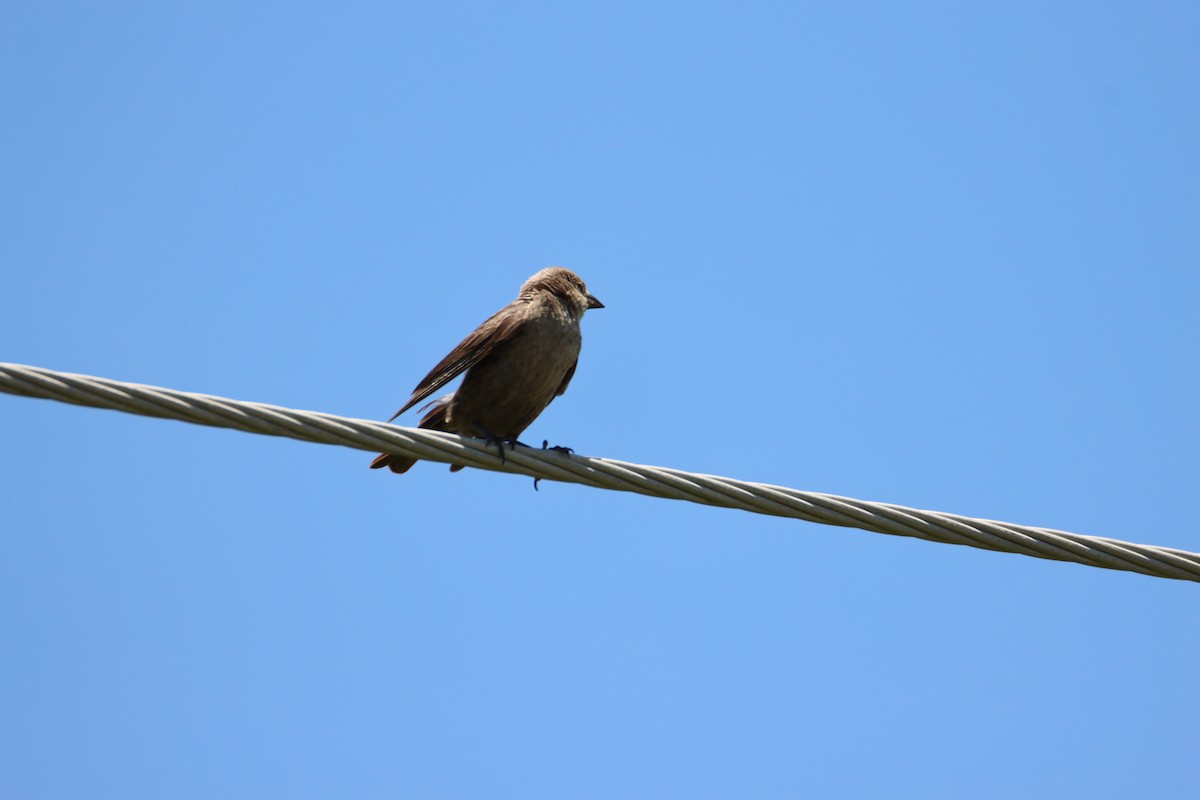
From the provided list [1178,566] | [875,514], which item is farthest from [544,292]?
[1178,566]

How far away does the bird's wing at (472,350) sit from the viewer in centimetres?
773

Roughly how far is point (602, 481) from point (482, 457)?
0.50 meters

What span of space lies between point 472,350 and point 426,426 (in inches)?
30.2

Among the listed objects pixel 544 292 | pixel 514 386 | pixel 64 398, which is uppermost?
pixel 544 292

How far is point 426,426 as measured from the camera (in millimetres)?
8438

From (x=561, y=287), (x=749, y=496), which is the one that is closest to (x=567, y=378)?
(x=561, y=287)

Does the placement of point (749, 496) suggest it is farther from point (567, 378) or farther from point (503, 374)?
point (567, 378)

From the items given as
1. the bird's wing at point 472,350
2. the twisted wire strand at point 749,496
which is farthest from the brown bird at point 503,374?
the twisted wire strand at point 749,496

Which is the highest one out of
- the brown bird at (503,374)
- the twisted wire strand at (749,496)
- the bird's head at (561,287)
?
the bird's head at (561,287)

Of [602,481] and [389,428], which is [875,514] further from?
[389,428]

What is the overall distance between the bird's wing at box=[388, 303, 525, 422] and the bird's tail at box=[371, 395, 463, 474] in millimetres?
303

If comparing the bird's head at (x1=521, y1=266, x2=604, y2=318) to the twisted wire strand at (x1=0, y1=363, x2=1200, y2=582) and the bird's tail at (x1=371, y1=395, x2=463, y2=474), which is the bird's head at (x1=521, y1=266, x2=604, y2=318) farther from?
the twisted wire strand at (x1=0, y1=363, x2=1200, y2=582)

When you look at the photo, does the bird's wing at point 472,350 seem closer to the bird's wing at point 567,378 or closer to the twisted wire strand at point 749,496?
the bird's wing at point 567,378

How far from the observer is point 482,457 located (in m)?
5.46
